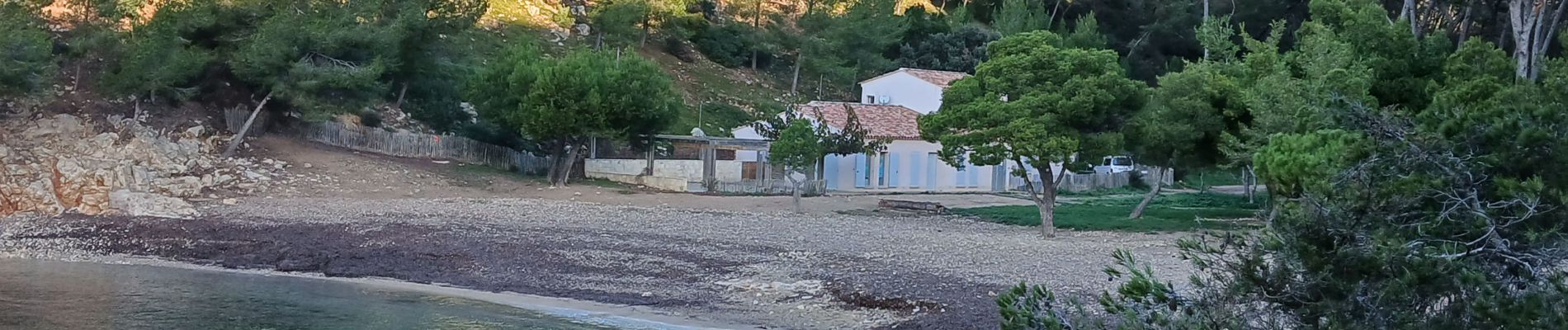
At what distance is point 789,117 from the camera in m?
37.0

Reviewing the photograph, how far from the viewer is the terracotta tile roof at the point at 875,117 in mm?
39031

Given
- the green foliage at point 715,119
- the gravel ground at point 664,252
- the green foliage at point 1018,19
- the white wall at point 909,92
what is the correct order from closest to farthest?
1. the gravel ground at point 664,252
2. the white wall at point 909,92
3. the green foliage at point 715,119
4. the green foliage at point 1018,19

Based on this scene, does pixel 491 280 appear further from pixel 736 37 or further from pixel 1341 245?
pixel 736 37

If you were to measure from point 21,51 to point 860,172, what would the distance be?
21920 mm

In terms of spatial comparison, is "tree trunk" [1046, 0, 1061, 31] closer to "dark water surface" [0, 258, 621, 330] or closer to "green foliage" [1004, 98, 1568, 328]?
"dark water surface" [0, 258, 621, 330]

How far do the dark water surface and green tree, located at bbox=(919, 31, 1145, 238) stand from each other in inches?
436

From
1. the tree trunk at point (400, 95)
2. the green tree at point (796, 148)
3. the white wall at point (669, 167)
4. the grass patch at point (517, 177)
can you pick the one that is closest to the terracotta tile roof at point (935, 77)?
the white wall at point (669, 167)

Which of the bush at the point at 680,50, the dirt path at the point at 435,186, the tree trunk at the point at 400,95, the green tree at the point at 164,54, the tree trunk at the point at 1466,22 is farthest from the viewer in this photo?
the bush at the point at 680,50

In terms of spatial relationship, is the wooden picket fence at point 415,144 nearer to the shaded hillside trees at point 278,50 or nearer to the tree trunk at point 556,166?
the shaded hillside trees at point 278,50

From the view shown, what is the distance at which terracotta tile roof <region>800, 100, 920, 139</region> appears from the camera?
39.0 meters

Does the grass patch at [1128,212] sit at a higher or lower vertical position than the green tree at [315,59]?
lower

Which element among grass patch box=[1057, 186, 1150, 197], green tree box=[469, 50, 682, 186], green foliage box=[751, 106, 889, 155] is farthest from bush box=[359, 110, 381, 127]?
grass patch box=[1057, 186, 1150, 197]

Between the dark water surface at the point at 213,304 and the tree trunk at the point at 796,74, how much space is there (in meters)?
36.7

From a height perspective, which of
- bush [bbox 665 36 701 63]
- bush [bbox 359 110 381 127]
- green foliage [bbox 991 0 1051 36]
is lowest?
bush [bbox 359 110 381 127]
